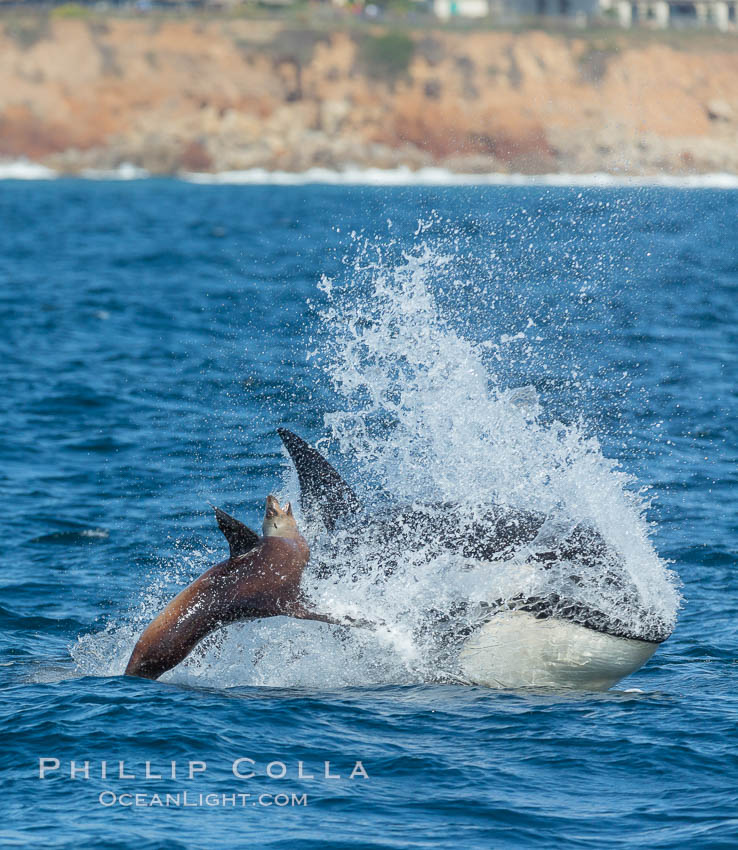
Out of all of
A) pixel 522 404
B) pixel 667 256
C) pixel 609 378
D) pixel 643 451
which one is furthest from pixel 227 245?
pixel 522 404

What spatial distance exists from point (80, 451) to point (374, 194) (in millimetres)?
88560

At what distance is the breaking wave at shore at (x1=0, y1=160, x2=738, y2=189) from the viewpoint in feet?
422

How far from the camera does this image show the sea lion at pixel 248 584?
38.7ft

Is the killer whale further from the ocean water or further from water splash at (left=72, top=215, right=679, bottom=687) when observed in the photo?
the ocean water

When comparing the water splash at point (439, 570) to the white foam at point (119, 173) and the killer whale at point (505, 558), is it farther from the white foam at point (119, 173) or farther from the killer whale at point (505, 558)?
the white foam at point (119, 173)

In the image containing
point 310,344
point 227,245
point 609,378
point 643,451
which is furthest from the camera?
point 227,245

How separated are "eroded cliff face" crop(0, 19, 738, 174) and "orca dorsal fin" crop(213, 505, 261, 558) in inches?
4979

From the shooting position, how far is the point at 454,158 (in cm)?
13888

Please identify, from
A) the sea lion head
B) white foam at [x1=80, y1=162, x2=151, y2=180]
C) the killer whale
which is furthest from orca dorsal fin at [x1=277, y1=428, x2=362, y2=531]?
white foam at [x1=80, y1=162, x2=151, y2=180]

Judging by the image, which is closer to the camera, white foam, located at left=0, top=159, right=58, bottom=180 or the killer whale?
the killer whale

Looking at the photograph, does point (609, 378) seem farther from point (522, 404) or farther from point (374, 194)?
point (374, 194)

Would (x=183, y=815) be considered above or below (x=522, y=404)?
below

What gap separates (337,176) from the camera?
136 metres

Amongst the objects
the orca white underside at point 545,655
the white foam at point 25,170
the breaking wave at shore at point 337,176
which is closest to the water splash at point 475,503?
the orca white underside at point 545,655
